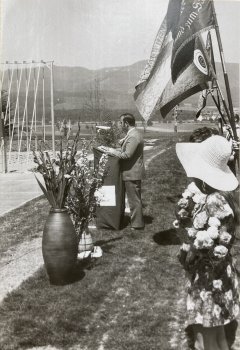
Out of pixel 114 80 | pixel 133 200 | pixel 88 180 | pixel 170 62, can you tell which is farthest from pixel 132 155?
pixel 114 80

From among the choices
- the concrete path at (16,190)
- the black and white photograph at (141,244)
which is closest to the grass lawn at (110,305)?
the black and white photograph at (141,244)

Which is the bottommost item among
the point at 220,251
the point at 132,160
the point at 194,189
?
the point at 132,160

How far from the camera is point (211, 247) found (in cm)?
304

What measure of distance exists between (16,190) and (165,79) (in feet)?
25.9

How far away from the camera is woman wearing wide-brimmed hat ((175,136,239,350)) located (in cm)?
310

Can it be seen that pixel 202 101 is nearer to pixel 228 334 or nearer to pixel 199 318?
pixel 228 334

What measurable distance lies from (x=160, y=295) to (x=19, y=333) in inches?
54.8

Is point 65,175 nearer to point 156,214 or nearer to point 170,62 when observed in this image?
point 170,62

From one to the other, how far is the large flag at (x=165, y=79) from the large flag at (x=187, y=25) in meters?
0.07

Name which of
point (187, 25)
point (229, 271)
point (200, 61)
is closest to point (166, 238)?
point (200, 61)

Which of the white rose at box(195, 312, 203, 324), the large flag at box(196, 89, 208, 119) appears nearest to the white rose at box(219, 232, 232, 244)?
the white rose at box(195, 312, 203, 324)

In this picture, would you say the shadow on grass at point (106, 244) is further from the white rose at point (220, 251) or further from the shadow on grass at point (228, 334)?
the white rose at point (220, 251)

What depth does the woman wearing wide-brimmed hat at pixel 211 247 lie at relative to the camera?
310 centimetres

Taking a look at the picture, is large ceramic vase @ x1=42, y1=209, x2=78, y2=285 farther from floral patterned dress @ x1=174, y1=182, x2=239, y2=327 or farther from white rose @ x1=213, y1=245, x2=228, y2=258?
white rose @ x1=213, y1=245, x2=228, y2=258
